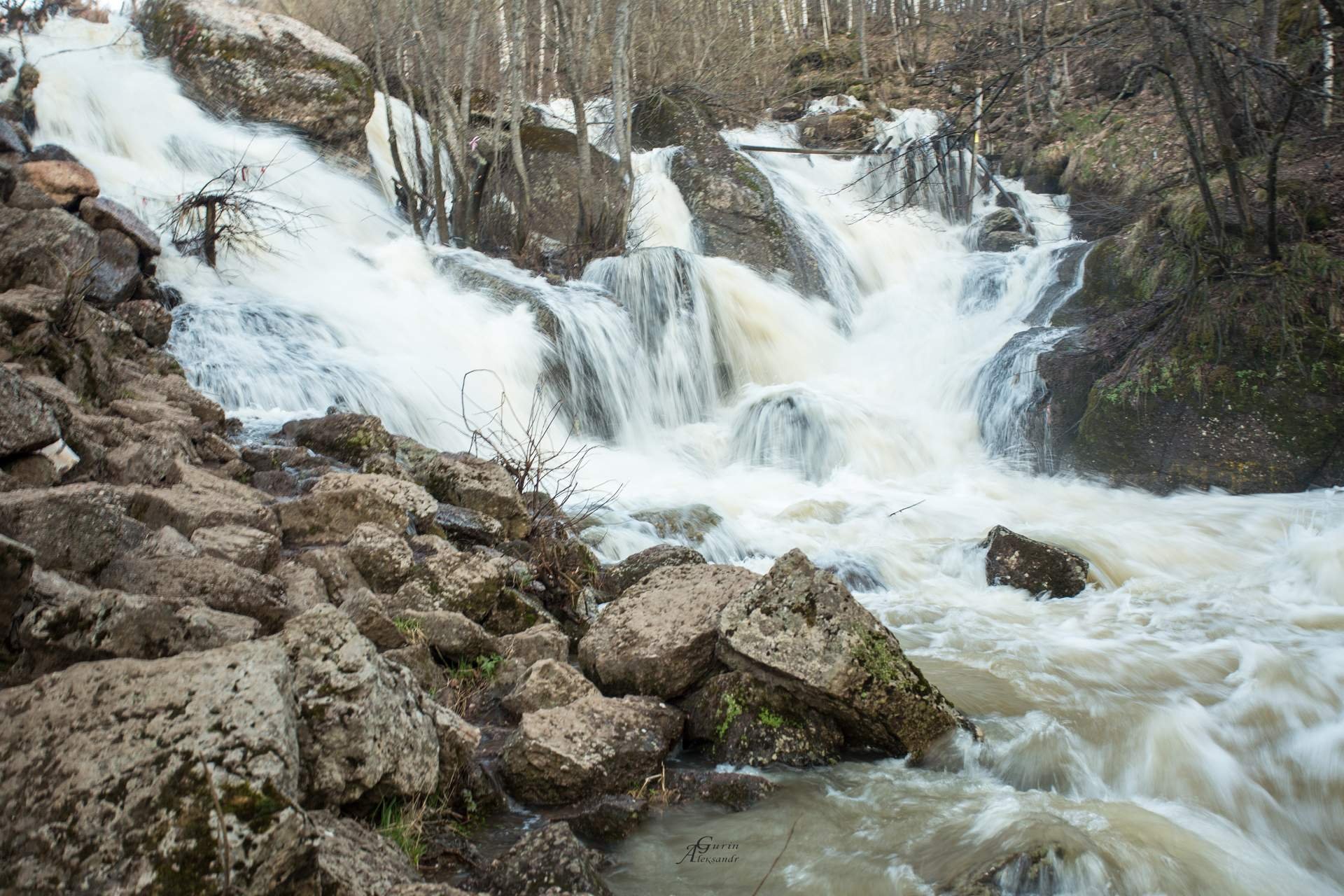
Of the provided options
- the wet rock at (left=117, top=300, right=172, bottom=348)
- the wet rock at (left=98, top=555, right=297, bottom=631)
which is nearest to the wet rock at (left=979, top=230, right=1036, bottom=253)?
the wet rock at (left=117, top=300, right=172, bottom=348)

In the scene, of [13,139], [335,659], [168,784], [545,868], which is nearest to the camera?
[168,784]

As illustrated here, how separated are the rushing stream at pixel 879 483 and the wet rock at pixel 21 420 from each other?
285 centimetres

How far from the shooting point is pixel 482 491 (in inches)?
231

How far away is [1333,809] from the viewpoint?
3680 millimetres

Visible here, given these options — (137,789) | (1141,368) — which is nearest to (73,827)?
(137,789)

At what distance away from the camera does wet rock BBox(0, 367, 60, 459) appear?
3633 mm

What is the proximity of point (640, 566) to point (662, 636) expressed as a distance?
1.54 meters

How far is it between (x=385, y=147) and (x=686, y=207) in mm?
4958

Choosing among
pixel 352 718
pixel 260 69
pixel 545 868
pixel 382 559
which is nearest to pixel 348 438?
pixel 382 559

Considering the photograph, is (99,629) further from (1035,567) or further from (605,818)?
(1035,567)

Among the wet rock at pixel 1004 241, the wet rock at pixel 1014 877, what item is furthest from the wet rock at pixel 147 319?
the wet rock at pixel 1004 241

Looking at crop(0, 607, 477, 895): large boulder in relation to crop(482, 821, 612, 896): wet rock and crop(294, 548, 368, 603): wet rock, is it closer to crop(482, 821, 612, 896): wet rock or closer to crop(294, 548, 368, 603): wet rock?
crop(482, 821, 612, 896): wet rock

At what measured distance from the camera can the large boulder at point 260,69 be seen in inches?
538

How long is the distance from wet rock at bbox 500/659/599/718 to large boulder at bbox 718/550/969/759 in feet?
2.17
